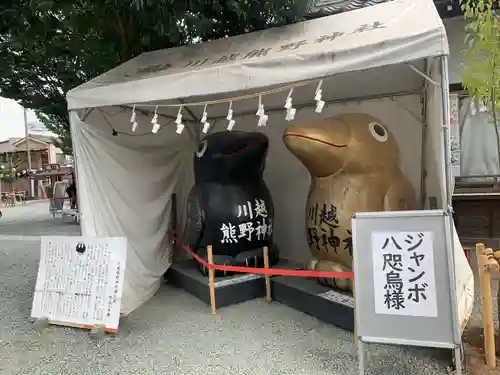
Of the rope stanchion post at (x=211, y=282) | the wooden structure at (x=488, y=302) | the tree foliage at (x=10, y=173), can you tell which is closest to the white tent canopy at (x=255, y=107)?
the wooden structure at (x=488, y=302)

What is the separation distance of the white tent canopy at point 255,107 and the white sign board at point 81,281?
299 mm

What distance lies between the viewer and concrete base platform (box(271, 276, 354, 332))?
3.70 metres

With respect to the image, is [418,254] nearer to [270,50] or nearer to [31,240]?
[270,50]

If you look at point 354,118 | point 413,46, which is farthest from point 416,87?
point 413,46

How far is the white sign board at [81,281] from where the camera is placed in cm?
386

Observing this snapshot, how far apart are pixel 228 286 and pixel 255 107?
2468 millimetres

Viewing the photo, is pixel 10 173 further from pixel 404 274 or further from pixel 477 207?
pixel 404 274

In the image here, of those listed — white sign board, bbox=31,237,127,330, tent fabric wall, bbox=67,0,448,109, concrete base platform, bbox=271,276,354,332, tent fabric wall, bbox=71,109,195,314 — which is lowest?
concrete base platform, bbox=271,276,354,332

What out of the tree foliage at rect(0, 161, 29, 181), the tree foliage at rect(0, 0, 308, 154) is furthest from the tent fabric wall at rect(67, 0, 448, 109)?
the tree foliage at rect(0, 161, 29, 181)

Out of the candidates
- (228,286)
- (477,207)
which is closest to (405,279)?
(228,286)

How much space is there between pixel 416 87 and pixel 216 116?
2.69 meters

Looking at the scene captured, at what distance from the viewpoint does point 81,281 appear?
3965 mm

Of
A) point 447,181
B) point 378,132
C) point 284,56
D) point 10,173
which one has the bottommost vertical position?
point 447,181

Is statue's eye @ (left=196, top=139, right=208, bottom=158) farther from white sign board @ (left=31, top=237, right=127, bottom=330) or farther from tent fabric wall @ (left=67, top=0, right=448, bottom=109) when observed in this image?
white sign board @ (left=31, top=237, right=127, bottom=330)
